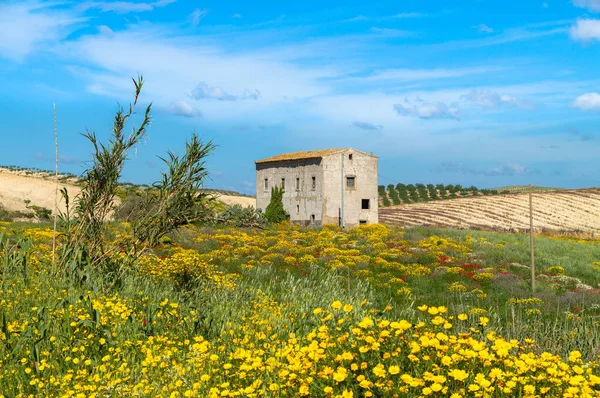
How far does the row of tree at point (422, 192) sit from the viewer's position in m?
82.7

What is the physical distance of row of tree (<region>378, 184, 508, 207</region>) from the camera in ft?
271

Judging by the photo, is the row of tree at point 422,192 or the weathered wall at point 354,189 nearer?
the weathered wall at point 354,189

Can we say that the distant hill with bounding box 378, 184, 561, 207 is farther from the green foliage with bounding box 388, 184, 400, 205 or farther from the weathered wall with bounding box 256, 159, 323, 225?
the weathered wall with bounding box 256, 159, 323, 225

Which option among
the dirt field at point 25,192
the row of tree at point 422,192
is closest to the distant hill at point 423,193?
the row of tree at point 422,192

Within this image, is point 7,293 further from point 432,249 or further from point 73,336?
point 432,249

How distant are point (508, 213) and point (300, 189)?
2719 cm

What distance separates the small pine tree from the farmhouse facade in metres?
0.42

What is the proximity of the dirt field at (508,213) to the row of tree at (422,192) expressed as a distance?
10152 mm

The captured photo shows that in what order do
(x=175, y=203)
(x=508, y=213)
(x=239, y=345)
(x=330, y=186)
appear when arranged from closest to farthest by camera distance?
1. (x=239, y=345)
2. (x=175, y=203)
3. (x=330, y=186)
4. (x=508, y=213)

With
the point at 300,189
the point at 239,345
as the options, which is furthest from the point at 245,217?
the point at 239,345

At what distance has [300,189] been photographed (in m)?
45.8

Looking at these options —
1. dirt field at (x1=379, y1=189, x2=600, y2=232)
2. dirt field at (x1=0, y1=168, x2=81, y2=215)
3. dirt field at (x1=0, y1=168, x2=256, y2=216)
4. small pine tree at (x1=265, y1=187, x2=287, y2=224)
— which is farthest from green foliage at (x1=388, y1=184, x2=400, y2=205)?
dirt field at (x1=0, y1=168, x2=81, y2=215)

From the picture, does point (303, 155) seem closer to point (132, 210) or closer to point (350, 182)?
point (350, 182)

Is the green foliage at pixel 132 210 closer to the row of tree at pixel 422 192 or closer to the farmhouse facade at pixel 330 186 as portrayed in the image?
the farmhouse facade at pixel 330 186
